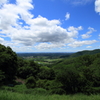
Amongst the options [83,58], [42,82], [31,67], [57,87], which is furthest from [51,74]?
[83,58]

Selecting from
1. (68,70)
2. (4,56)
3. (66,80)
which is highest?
(4,56)

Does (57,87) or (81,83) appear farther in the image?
(81,83)

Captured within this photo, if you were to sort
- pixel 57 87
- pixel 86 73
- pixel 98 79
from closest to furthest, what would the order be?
1. pixel 57 87
2. pixel 86 73
3. pixel 98 79

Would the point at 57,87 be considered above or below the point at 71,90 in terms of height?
above

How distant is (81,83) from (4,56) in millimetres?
17300

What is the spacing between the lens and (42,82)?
72.5 feet

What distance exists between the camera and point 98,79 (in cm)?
2661

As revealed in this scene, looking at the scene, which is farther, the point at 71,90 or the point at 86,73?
the point at 86,73

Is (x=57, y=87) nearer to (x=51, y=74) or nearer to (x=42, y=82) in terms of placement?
(x=42, y=82)

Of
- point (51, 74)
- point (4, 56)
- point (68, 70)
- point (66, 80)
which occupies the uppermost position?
point (4, 56)

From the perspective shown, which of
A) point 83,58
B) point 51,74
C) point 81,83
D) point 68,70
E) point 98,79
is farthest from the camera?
point 83,58

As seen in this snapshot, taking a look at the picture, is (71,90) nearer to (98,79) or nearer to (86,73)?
(86,73)

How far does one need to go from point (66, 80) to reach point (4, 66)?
15081 mm

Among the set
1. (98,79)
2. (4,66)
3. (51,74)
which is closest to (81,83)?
(98,79)
